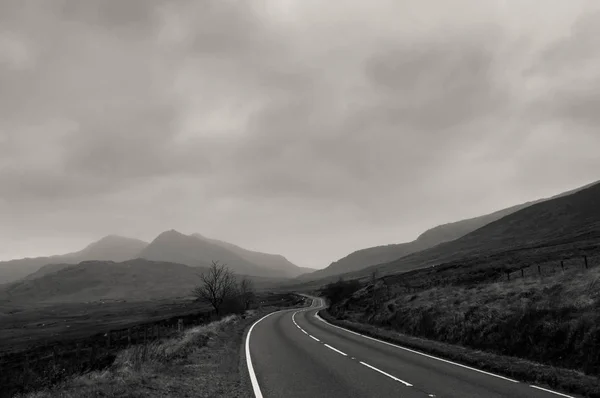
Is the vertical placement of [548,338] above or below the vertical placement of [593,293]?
below

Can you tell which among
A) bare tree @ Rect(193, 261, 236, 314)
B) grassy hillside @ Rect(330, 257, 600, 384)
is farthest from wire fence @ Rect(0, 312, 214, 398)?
bare tree @ Rect(193, 261, 236, 314)

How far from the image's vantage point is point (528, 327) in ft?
58.3

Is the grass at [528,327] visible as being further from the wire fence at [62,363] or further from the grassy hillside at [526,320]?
the wire fence at [62,363]

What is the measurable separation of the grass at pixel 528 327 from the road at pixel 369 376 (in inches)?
55.5

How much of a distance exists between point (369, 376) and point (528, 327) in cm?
921

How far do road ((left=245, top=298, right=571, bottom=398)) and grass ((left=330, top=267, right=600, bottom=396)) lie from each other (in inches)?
55.5

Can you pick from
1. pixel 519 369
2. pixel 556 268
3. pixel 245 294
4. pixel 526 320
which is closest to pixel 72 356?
pixel 526 320

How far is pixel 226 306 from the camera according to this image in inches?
2613

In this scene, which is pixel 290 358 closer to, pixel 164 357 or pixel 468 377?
pixel 164 357

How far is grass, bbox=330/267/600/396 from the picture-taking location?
534 inches

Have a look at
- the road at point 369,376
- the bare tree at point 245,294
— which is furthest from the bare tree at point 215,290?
the road at point 369,376

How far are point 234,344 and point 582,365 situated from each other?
18309 mm

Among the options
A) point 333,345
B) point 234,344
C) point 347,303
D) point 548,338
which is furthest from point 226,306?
point 548,338

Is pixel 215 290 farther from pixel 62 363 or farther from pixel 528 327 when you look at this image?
pixel 528 327
